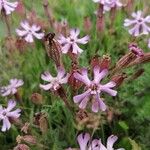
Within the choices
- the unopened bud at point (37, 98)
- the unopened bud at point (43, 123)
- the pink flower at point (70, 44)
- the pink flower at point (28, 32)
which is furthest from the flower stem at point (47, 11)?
the unopened bud at point (43, 123)

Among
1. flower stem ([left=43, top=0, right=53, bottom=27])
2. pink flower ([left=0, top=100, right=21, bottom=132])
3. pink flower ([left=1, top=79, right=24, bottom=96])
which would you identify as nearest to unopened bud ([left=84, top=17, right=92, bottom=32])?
flower stem ([left=43, top=0, right=53, bottom=27])

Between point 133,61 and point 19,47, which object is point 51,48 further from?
point 19,47

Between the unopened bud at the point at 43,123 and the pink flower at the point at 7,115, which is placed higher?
the pink flower at the point at 7,115

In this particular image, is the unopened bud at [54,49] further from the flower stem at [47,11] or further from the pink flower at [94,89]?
the flower stem at [47,11]

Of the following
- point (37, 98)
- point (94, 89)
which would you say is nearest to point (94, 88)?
point (94, 89)

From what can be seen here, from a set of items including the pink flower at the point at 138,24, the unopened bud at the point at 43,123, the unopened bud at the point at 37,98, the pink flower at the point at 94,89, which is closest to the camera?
the pink flower at the point at 94,89

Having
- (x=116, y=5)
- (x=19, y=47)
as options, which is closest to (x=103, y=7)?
(x=116, y=5)
